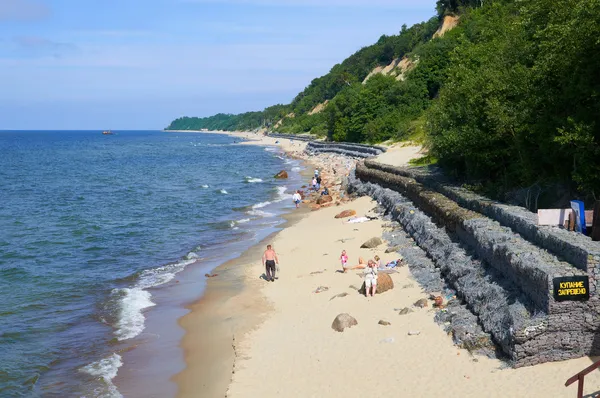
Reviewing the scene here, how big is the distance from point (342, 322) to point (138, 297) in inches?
327

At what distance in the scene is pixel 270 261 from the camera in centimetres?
2077

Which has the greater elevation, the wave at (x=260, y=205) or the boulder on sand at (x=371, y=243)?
the boulder on sand at (x=371, y=243)

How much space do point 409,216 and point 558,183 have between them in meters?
6.86

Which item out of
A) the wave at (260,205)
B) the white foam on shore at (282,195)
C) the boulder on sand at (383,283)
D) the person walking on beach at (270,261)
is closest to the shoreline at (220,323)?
the person walking on beach at (270,261)

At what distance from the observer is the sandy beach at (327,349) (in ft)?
38.2

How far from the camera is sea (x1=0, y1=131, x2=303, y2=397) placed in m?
15.2

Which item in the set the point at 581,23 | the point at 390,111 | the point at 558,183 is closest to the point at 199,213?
the point at 558,183

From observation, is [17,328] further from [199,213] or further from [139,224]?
[199,213]

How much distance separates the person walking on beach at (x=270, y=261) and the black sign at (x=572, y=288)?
1096cm

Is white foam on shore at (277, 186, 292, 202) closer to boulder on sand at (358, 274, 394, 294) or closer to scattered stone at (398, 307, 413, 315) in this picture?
boulder on sand at (358, 274, 394, 294)

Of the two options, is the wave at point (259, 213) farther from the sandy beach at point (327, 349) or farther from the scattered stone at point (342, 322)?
A: the scattered stone at point (342, 322)

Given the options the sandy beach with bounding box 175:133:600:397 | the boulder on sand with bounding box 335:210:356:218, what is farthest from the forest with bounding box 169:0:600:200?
the sandy beach with bounding box 175:133:600:397

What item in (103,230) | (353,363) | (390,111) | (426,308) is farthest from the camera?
(390,111)

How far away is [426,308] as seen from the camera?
1570 cm
